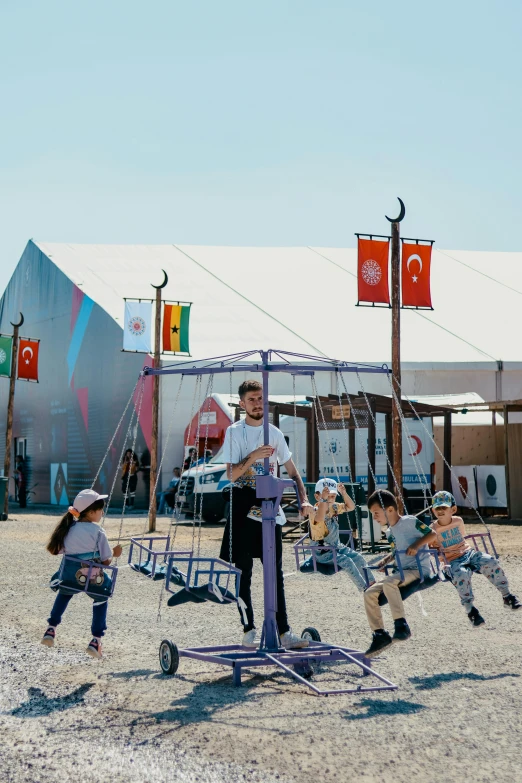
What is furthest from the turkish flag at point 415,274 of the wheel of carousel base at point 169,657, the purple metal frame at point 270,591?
the wheel of carousel base at point 169,657

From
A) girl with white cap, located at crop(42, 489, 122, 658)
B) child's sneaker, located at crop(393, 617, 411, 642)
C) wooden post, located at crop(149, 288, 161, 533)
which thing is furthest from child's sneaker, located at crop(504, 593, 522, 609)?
wooden post, located at crop(149, 288, 161, 533)

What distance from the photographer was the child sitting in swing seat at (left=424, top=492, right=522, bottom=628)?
24.8 feet

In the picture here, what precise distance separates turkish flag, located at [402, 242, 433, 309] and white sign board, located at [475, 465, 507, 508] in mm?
5261

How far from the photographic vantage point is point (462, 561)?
770cm

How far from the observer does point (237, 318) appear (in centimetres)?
3359

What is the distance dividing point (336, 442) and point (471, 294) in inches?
655

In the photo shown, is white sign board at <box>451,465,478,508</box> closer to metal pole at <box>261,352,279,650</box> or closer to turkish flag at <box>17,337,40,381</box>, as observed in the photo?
turkish flag at <box>17,337,40,381</box>

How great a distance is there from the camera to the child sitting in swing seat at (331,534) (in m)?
7.77

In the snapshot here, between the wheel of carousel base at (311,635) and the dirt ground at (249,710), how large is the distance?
395 mm

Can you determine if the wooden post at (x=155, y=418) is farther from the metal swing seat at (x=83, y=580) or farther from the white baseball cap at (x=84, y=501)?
the metal swing seat at (x=83, y=580)

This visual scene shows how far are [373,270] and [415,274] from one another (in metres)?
0.91

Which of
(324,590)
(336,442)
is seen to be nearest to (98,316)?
(336,442)

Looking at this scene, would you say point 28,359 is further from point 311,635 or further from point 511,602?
point 511,602

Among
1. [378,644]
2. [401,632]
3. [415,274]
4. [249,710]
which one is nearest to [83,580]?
[249,710]
